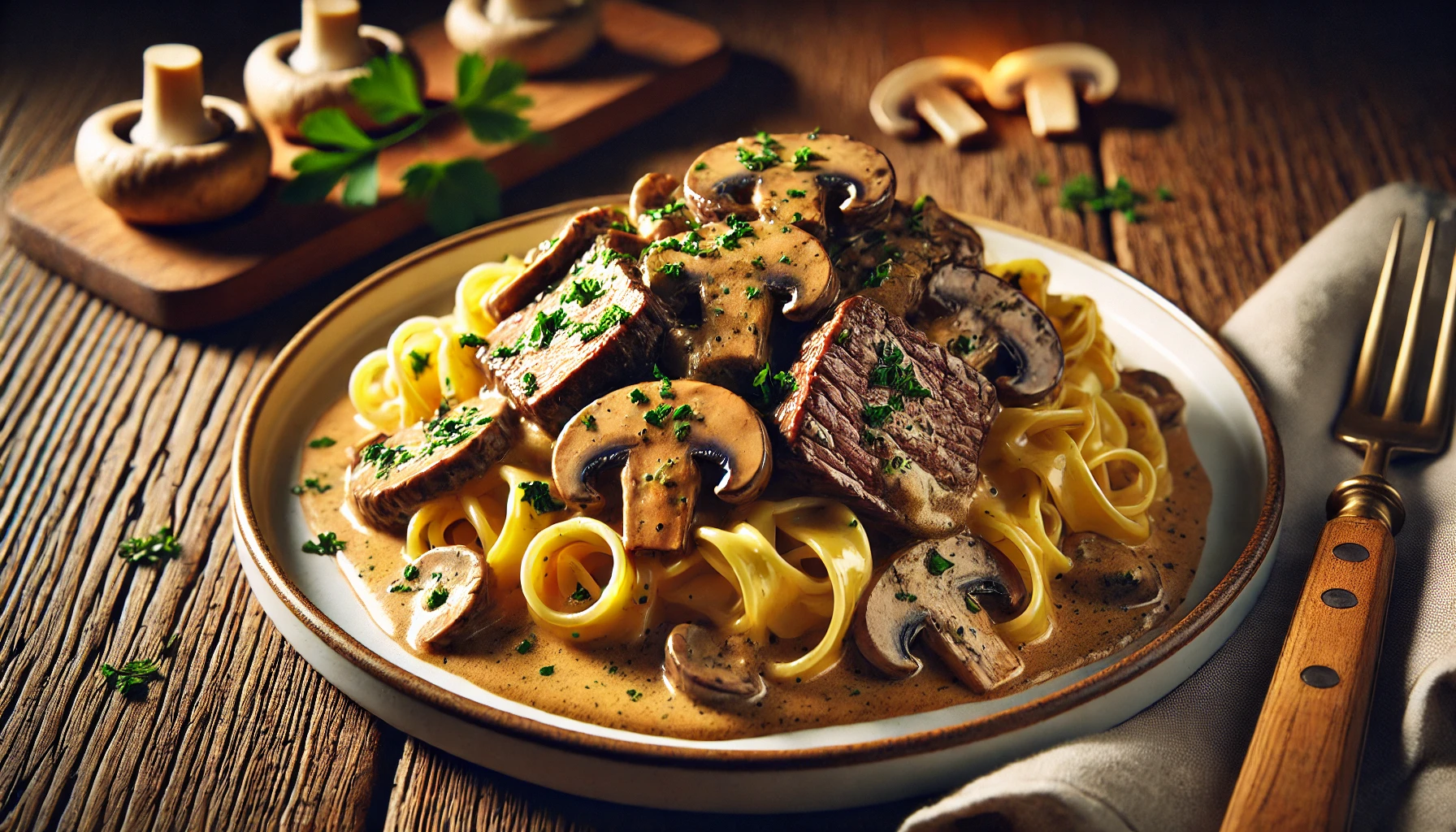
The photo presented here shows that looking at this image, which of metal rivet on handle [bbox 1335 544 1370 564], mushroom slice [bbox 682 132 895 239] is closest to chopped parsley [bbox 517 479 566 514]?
mushroom slice [bbox 682 132 895 239]

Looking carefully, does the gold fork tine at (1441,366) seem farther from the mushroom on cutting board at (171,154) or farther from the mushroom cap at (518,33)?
the mushroom on cutting board at (171,154)

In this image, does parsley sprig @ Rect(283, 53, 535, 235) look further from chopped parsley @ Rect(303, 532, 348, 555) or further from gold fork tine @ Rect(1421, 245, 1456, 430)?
gold fork tine @ Rect(1421, 245, 1456, 430)

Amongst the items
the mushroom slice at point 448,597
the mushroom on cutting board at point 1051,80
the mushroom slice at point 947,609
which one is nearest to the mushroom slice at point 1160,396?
the mushroom slice at point 947,609

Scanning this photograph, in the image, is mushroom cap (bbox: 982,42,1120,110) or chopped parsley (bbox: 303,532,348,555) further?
mushroom cap (bbox: 982,42,1120,110)

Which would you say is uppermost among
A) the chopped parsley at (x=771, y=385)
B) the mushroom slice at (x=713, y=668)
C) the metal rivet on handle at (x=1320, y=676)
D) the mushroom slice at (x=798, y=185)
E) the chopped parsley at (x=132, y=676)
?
the mushroom slice at (x=798, y=185)

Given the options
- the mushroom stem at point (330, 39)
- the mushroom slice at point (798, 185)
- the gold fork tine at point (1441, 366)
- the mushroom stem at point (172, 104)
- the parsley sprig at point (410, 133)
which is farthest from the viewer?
the mushroom stem at point (330, 39)

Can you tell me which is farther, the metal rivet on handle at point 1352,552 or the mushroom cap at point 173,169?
the mushroom cap at point 173,169
